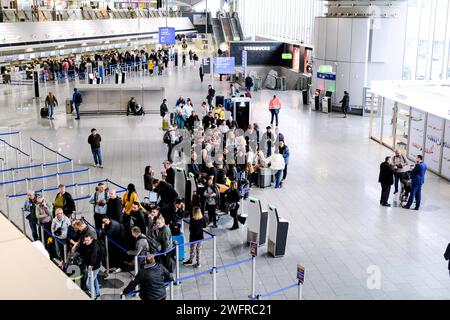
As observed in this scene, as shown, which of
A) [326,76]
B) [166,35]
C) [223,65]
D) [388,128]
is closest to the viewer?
[388,128]

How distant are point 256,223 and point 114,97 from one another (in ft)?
58.4

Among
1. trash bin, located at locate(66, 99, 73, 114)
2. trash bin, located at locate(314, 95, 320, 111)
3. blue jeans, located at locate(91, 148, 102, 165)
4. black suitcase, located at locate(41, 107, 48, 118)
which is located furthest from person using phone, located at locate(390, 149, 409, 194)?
trash bin, located at locate(66, 99, 73, 114)

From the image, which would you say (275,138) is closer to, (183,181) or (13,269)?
(183,181)

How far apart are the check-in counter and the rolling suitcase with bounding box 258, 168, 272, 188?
1358 cm

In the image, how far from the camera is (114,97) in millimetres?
27906

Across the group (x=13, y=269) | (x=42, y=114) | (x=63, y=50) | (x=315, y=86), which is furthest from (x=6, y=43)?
(x=13, y=269)

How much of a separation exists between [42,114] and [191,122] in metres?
8.60

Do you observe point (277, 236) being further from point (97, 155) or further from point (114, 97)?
point (114, 97)

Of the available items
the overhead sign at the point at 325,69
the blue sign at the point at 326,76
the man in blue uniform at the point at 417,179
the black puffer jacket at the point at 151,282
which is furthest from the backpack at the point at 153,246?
the overhead sign at the point at 325,69

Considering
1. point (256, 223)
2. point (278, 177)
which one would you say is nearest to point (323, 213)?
point (278, 177)

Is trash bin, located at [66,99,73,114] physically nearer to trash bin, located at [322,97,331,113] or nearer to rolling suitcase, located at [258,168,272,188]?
trash bin, located at [322,97,331,113]

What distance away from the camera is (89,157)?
19.2m

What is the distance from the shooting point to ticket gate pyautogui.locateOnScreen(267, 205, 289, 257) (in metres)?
11.0
